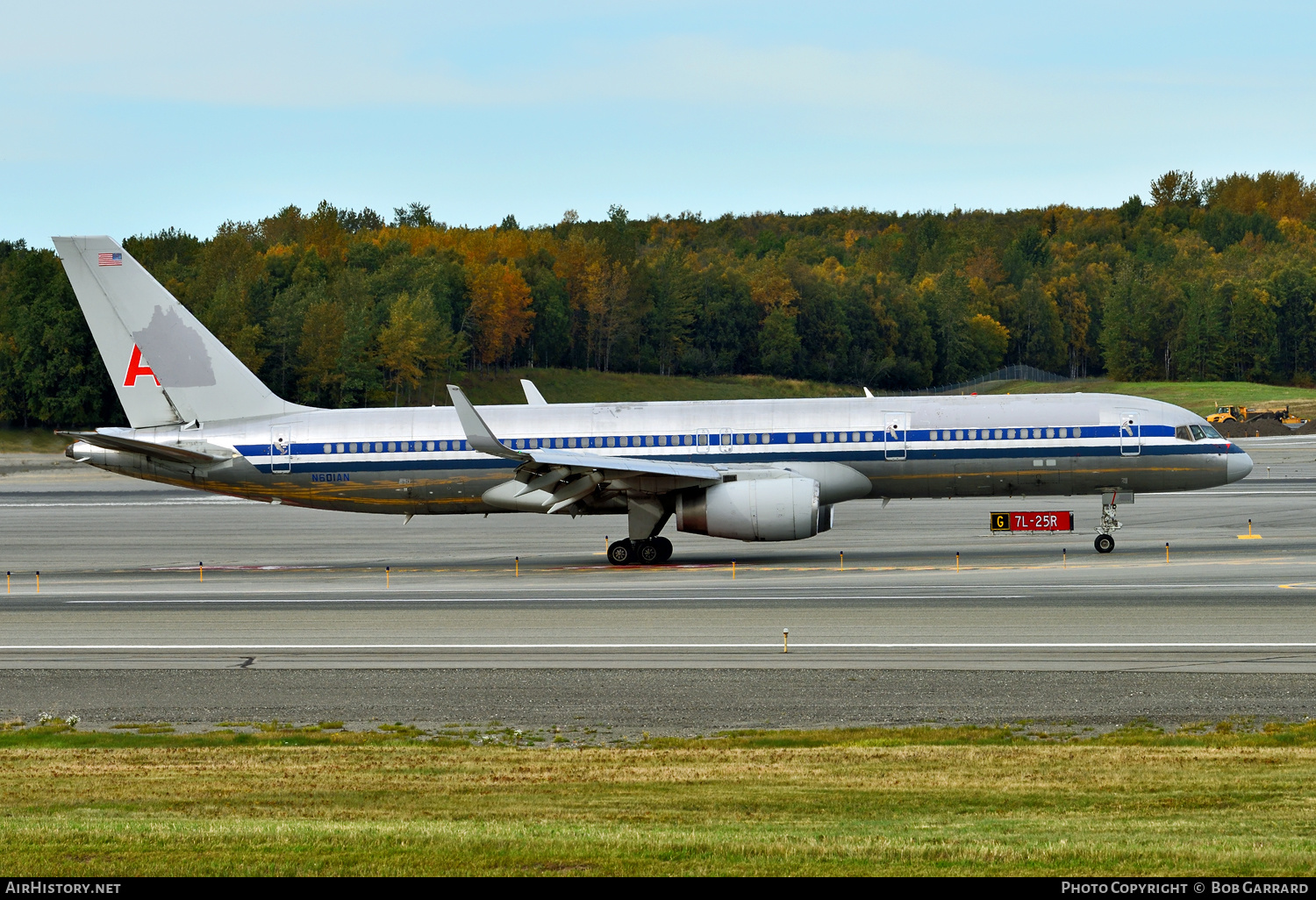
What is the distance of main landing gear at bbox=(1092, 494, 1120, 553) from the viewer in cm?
3781

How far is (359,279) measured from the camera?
472ft

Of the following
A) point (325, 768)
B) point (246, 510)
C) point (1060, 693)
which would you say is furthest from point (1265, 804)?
point (246, 510)

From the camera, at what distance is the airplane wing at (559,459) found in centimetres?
3506

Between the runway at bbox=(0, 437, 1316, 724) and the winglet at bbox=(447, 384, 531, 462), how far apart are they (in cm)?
A: 349

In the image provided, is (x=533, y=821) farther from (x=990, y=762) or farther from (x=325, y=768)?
(x=990, y=762)

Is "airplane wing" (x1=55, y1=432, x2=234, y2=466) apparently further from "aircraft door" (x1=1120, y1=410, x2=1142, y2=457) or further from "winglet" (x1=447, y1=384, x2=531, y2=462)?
"aircraft door" (x1=1120, y1=410, x2=1142, y2=457)

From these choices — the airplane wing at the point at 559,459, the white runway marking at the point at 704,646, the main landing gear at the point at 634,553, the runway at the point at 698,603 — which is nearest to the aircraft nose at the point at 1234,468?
the runway at the point at 698,603

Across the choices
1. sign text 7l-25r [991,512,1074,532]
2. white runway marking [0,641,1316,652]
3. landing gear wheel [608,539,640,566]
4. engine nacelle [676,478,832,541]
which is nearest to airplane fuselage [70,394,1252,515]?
landing gear wheel [608,539,640,566]

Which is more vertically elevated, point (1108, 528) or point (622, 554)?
point (1108, 528)

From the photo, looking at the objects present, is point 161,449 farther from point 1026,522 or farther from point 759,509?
point 1026,522

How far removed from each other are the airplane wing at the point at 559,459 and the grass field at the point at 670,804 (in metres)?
17.1

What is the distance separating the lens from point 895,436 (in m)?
37.8

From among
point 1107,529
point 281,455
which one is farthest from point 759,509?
point 281,455

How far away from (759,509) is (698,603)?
6.63m
